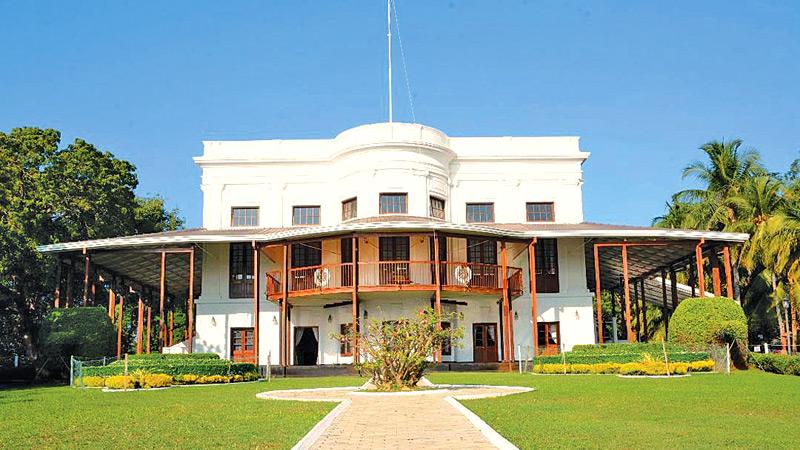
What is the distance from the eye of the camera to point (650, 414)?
39.1 feet

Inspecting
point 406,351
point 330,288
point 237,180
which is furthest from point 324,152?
point 406,351

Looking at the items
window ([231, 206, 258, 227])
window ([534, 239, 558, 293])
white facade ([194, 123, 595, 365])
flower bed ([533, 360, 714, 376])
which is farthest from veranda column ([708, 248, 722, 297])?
window ([231, 206, 258, 227])

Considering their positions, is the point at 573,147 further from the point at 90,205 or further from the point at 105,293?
the point at 105,293

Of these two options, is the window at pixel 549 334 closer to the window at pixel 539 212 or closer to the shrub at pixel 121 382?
the window at pixel 539 212

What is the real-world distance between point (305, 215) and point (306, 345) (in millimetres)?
5690

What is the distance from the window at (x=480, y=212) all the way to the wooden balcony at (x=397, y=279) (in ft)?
11.3

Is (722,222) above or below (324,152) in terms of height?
below

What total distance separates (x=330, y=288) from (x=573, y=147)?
13640 millimetres

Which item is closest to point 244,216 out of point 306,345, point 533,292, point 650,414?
point 306,345

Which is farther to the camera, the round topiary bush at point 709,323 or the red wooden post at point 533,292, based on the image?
the red wooden post at point 533,292

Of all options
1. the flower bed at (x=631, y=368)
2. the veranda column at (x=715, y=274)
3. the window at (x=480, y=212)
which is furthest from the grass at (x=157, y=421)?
the veranda column at (x=715, y=274)

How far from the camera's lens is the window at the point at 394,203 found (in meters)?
31.9

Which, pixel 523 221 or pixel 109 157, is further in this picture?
pixel 109 157

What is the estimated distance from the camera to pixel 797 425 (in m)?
10.4
